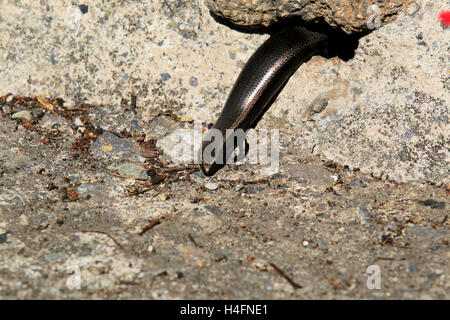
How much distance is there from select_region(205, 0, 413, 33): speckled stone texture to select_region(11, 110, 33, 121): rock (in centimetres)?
148

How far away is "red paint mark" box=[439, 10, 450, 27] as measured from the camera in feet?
9.70

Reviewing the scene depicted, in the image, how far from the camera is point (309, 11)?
3.11 m

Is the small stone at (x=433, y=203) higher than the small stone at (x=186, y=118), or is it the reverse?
the small stone at (x=186, y=118)

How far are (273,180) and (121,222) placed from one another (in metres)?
0.96

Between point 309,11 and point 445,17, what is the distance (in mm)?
834

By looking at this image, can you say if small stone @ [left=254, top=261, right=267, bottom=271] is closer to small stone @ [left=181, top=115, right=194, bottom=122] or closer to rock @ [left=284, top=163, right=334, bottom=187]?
rock @ [left=284, top=163, right=334, bottom=187]

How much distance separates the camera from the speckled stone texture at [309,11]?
2939mm

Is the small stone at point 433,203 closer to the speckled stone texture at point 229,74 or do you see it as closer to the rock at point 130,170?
the speckled stone texture at point 229,74

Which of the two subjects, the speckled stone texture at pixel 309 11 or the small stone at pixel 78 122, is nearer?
the speckled stone texture at pixel 309 11

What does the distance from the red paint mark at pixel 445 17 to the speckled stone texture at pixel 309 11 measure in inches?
8.1

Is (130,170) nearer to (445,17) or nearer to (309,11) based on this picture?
(309,11)

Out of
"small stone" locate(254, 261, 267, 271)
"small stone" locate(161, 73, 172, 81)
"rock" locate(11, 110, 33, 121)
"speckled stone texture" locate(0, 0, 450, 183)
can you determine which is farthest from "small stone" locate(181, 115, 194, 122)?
"small stone" locate(254, 261, 267, 271)

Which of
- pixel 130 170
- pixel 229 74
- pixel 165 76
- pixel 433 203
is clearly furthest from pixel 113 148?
pixel 433 203

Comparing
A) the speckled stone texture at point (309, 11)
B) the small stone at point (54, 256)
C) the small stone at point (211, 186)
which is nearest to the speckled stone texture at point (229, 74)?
the speckled stone texture at point (309, 11)
